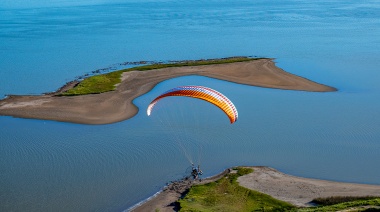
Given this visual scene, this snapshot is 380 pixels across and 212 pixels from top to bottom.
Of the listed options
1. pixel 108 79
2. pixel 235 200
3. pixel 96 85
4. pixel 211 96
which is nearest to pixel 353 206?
pixel 235 200

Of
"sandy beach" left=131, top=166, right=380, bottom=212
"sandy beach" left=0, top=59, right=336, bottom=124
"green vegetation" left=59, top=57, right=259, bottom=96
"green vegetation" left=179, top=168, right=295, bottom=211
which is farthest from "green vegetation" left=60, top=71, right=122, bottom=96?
"green vegetation" left=179, top=168, right=295, bottom=211

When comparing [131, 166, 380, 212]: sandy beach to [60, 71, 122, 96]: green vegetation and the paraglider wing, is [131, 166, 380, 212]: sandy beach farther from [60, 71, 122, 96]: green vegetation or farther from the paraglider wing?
[60, 71, 122, 96]: green vegetation

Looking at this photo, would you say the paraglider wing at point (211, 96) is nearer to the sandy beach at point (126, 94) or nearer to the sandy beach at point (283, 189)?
the sandy beach at point (283, 189)

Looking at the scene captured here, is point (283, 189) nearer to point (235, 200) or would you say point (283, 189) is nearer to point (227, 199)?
point (235, 200)

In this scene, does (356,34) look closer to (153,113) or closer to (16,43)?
(153,113)

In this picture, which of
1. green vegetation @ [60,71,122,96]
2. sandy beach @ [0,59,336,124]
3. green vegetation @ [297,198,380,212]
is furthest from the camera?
green vegetation @ [60,71,122,96]

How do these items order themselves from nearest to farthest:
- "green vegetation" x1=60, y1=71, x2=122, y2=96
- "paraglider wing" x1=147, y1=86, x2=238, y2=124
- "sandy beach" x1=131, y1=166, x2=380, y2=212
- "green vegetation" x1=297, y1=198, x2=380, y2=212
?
1. "green vegetation" x1=297, y1=198, x2=380, y2=212
2. "paraglider wing" x1=147, y1=86, x2=238, y2=124
3. "sandy beach" x1=131, y1=166, x2=380, y2=212
4. "green vegetation" x1=60, y1=71, x2=122, y2=96
